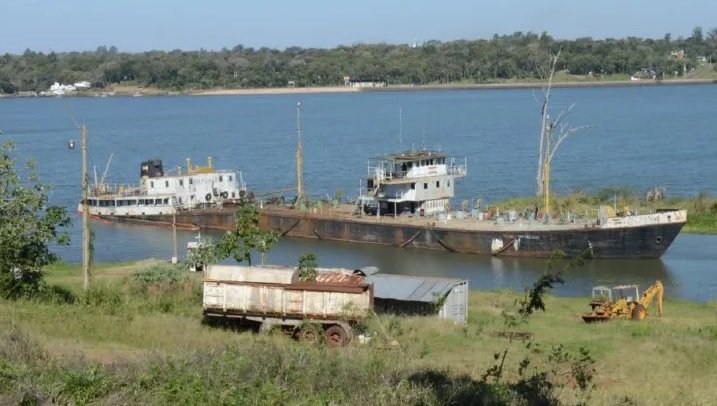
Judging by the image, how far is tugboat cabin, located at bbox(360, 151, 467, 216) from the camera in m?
51.2

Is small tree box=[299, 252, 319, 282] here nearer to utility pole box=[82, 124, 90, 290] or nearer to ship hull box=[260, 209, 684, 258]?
utility pole box=[82, 124, 90, 290]

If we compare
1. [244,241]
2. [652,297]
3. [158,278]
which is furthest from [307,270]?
[652,297]

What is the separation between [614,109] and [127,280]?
129121 millimetres

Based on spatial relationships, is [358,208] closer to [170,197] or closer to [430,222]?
[430,222]

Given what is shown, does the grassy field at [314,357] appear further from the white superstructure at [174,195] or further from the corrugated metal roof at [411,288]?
the white superstructure at [174,195]

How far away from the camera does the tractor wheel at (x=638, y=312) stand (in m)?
26.9

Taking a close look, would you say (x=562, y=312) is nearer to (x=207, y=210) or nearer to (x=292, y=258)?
(x=292, y=258)

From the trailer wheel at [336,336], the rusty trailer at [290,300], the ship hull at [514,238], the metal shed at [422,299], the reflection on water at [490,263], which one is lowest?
the reflection on water at [490,263]

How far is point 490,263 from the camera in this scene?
1769 inches

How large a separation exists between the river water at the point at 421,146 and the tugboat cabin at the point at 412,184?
3.25m

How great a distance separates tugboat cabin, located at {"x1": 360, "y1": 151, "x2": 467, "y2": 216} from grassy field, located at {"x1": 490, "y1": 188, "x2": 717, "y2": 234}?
3711 millimetres

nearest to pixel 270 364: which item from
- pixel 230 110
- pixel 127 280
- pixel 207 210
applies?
pixel 127 280

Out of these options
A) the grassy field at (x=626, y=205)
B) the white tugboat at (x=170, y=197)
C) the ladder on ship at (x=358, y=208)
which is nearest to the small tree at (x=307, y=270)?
the grassy field at (x=626, y=205)

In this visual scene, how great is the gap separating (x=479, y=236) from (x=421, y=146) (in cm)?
4239
